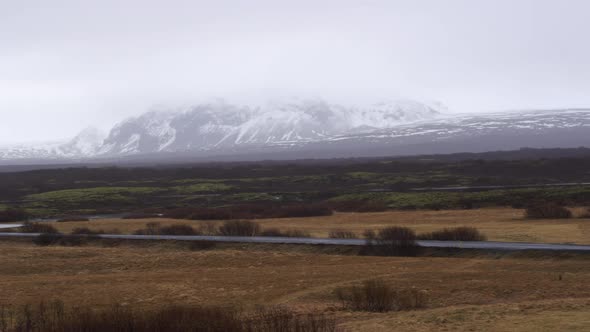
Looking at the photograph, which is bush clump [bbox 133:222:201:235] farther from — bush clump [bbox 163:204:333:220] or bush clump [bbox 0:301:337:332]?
bush clump [bbox 0:301:337:332]

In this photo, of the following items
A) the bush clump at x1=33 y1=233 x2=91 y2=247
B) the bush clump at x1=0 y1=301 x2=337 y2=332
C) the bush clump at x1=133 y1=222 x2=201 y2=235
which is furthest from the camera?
the bush clump at x1=133 y1=222 x2=201 y2=235

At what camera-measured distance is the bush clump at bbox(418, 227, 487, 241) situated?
124 feet

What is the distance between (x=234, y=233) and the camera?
1811 inches

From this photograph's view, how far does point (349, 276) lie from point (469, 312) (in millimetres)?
8462

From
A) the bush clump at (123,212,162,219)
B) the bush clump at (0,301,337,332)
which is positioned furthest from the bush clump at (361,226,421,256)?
the bush clump at (123,212,162,219)

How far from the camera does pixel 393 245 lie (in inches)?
1372

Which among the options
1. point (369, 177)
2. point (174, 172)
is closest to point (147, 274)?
point (369, 177)

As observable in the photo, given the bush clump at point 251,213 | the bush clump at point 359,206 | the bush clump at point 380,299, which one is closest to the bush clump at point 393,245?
the bush clump at point 380,299

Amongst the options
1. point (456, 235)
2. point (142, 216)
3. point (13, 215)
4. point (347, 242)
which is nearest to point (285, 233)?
point (347, 242)

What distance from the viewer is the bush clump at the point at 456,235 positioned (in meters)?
37.7

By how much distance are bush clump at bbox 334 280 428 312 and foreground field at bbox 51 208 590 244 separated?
51.7 feet

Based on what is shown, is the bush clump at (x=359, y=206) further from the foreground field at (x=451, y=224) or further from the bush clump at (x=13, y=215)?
the bush clump at (x=13, y=215)

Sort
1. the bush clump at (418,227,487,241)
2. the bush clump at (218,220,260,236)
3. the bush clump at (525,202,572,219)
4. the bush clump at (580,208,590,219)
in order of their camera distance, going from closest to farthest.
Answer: the bush clump at (418,227,487,241)
the bush clump at (218,220,260,236)
the bush clump at (580,208,590,219)
the bush clump at (525,202,572,219)

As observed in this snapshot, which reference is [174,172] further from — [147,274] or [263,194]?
[147,274]
